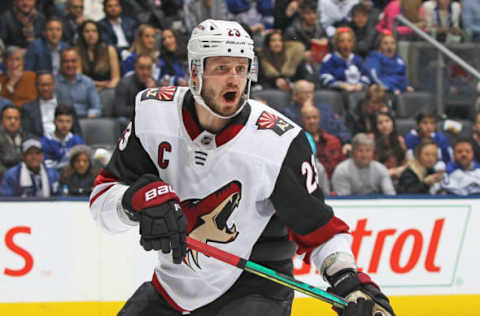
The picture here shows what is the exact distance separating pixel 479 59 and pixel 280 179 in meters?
5.16

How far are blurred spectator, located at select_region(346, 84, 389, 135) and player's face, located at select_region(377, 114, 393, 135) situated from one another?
6 centimetres

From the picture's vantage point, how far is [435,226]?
15.4 feet

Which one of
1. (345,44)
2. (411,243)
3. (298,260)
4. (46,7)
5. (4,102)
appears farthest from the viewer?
(46,7)

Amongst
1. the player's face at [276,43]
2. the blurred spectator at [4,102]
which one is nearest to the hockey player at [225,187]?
the blurred spectator at [4,102]

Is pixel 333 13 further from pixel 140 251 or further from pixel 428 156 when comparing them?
pixel 140 251

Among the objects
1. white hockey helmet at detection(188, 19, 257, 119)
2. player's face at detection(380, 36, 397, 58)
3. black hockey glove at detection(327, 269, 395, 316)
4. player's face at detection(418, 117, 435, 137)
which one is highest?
white hockey helmet at detection(188, 19, 257, 119)

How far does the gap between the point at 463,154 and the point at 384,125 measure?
0.64 meters

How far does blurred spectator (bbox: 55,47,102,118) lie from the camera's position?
19.7 ft

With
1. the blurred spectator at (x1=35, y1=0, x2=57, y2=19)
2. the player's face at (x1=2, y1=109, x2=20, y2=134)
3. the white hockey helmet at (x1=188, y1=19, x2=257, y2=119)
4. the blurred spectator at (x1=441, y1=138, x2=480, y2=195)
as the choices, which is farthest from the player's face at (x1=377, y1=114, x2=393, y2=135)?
the white hockey helmet at (x1=188, y1=19, x2=257, y2=119)

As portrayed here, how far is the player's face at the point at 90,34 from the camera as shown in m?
6.30

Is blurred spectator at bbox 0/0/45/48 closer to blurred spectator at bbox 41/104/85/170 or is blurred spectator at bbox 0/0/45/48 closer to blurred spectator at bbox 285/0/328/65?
blurred spectator at bbox 41/104/85/170

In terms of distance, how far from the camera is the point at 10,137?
5.32 meters

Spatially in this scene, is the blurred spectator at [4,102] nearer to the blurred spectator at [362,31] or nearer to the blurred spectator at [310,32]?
the blurred spectator at [310,32]

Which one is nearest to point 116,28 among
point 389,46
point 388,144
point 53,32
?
point 53,32
